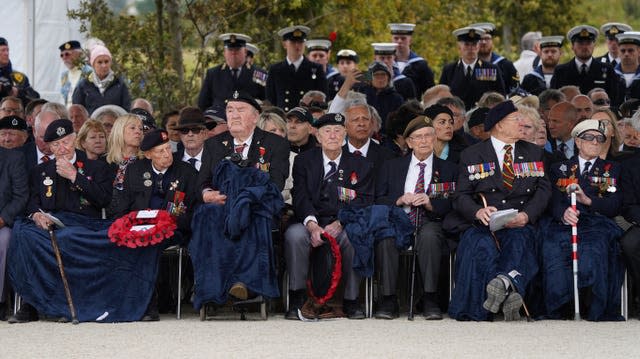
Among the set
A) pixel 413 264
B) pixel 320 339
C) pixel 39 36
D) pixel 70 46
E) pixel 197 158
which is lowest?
pixel 320 339

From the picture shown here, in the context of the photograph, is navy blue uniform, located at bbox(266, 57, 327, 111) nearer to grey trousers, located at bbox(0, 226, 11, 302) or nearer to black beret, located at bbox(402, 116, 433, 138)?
black beret, located at bbox(402, 116, 433, 138)

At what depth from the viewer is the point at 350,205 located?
1266 centimetres

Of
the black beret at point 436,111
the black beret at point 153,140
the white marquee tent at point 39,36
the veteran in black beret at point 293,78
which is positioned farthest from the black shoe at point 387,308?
the white marquee tent at point 39,36

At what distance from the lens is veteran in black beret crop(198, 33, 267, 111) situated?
17.2 meters

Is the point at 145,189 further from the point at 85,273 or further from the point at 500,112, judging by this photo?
the point at 500,112

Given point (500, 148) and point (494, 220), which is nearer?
point (494, 220)

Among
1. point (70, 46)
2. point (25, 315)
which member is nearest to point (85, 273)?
point (25, 315)

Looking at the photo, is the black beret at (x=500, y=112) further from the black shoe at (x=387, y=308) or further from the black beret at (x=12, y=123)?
the black beret at (x=12, y=123)

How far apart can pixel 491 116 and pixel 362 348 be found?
3035 mm

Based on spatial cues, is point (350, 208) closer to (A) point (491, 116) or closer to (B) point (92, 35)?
(A) point (491, 116)

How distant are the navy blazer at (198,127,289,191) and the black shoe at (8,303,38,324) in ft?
5.72

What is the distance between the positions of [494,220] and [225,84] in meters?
5.94

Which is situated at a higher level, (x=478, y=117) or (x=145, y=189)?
(x=478, y=117)

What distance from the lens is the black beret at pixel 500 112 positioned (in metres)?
A: 12.5
